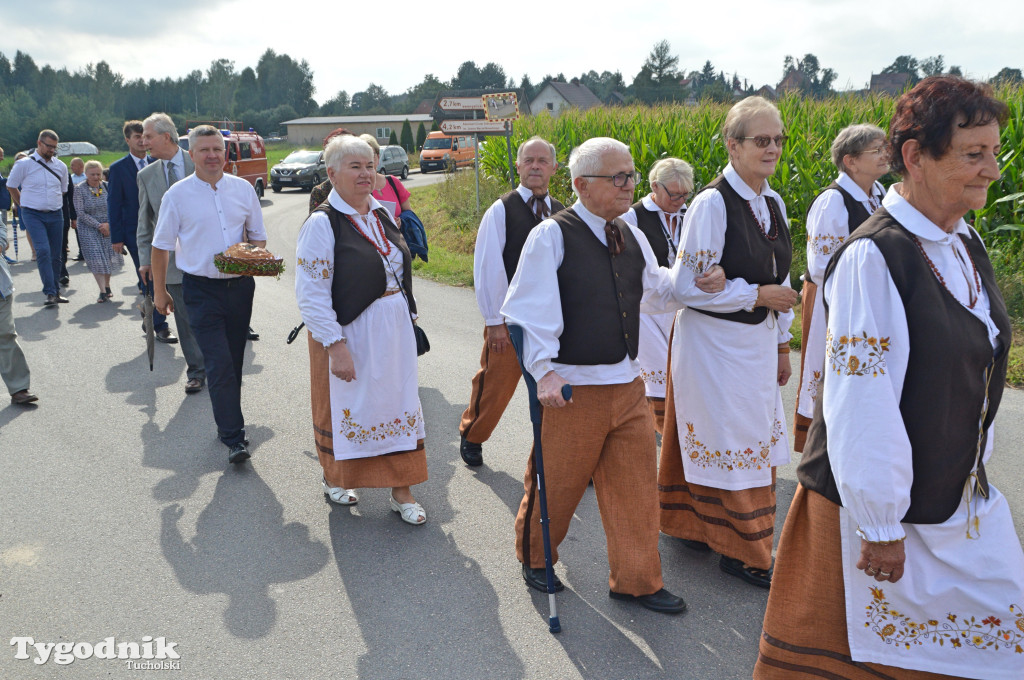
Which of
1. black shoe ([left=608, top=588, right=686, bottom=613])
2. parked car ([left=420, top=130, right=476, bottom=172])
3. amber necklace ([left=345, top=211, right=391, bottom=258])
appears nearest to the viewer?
black shoe ([left=608, top=588, right=686, bottom=613])

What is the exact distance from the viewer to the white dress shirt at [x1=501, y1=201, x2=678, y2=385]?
3469mm

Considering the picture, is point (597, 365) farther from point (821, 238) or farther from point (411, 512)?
point (821, 238)

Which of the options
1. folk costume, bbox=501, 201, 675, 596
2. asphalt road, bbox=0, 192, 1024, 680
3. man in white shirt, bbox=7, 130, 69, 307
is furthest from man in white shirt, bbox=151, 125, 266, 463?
man in white shirt, bbox=7, 130, 69, 307

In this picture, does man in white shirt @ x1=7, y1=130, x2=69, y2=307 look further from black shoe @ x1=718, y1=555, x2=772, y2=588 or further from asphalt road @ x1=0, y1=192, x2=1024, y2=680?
black shoe @ x1=718, y1=555, x2=772, y2=588

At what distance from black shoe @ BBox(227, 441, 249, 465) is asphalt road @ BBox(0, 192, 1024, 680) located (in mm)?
83

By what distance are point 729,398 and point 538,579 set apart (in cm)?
127

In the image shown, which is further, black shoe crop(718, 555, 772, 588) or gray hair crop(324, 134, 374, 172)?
gray hair crop(324, 134, 374, 172)

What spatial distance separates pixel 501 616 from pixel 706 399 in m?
1.40

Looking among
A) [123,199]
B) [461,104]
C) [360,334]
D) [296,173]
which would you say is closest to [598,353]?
[360,334]

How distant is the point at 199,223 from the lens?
5.81 metres

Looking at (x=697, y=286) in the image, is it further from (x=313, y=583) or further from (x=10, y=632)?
(x=10, y=632)

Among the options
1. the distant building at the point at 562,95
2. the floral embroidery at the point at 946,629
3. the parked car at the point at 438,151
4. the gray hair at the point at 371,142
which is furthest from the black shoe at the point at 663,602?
the distant building at the point at 562,95

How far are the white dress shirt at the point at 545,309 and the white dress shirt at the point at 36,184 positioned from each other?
33.3 feet

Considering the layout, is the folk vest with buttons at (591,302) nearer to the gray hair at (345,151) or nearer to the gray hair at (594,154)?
the gray hair at (594,154)
